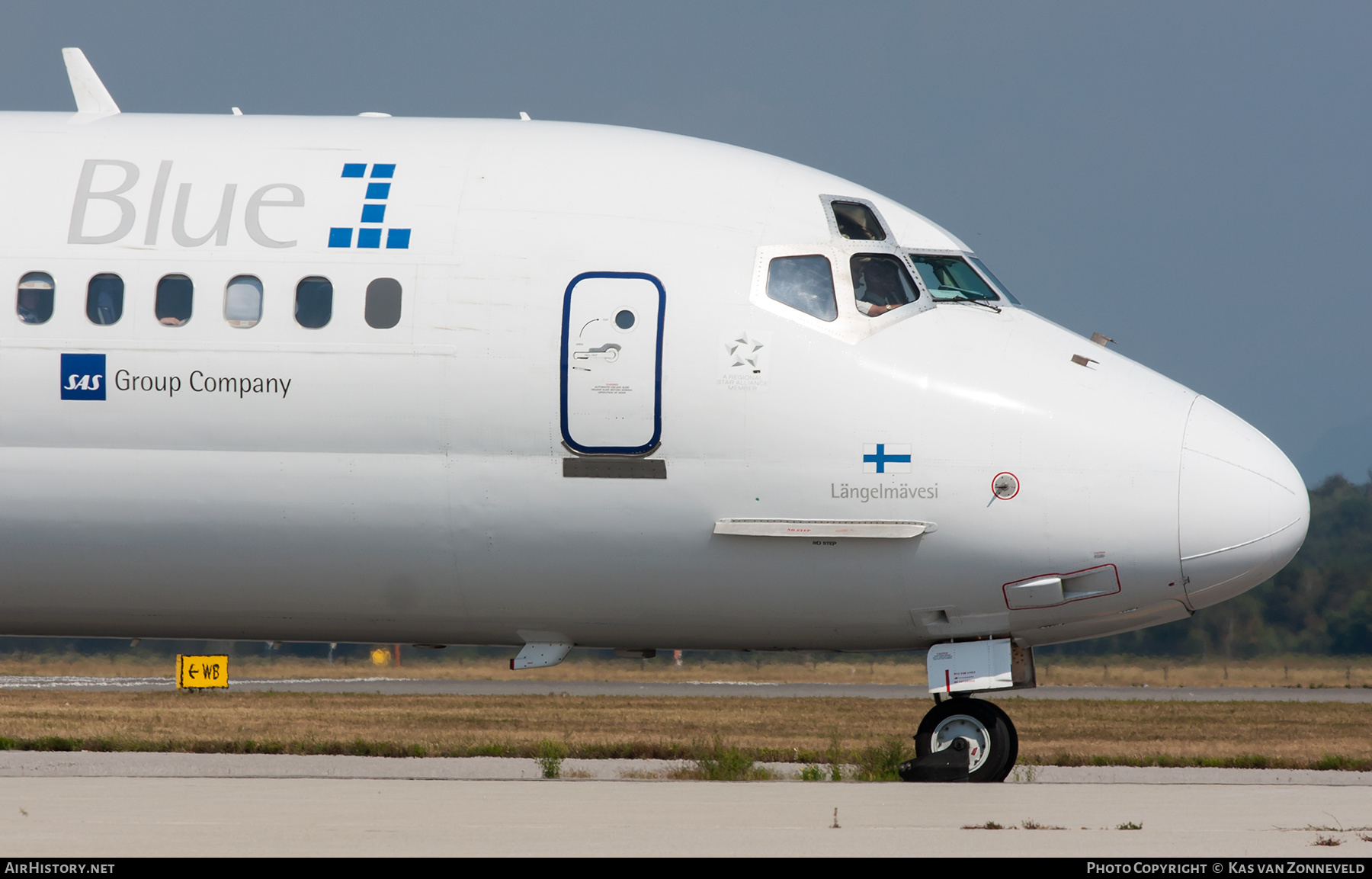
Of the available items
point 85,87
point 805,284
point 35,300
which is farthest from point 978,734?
point 85,87

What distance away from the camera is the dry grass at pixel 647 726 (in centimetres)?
2328

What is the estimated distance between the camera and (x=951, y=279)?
13688mm

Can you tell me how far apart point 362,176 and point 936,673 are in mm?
6609

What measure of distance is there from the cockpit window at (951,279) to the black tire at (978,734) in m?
3.58

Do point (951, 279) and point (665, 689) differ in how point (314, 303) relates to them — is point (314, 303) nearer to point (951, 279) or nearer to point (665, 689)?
point (951, 279)

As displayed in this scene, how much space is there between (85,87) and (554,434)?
239 inches

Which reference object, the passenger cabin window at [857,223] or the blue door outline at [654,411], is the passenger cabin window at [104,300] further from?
the passenger cabin window at [857,223]

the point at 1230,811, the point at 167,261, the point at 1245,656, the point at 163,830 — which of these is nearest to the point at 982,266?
the point at 1230,811

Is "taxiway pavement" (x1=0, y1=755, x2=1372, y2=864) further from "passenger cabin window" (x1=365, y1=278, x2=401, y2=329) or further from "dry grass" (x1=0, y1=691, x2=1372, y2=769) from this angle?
"dry grass" (x1=0, y1=691, x2=1372, y2=769)

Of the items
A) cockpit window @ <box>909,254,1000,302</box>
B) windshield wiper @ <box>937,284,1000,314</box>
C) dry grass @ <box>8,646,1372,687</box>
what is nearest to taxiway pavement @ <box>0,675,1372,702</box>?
dry grass @ <box>8,646,1372,687</box>

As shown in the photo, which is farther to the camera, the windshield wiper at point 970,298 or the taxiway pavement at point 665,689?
the taxiway pavement at point 665,689

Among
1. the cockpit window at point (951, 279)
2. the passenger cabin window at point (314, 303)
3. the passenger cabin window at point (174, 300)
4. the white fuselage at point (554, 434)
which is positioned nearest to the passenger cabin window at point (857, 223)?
the white fuselage at point (554, 434)

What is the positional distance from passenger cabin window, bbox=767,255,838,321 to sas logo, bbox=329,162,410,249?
3.14 meters
